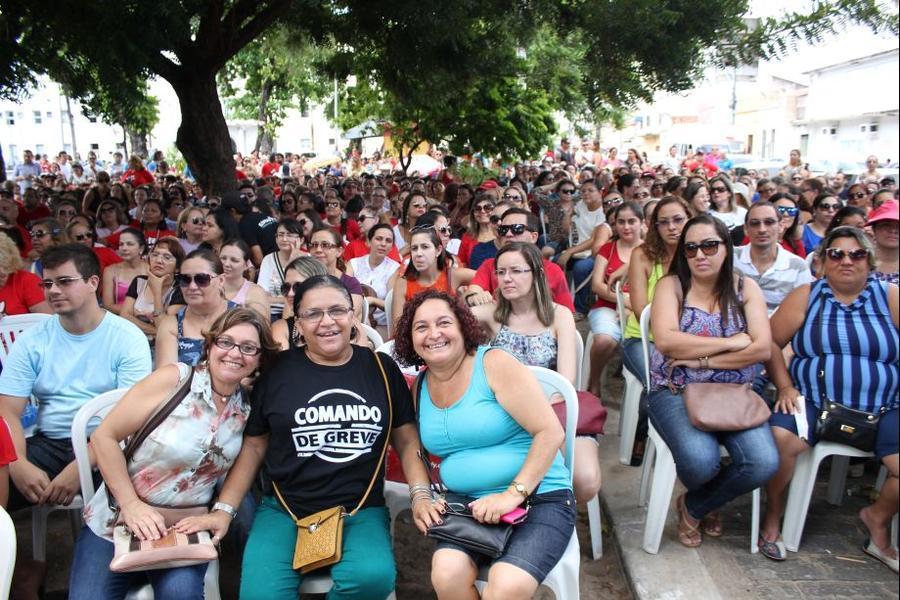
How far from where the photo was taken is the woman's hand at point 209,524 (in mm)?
2504

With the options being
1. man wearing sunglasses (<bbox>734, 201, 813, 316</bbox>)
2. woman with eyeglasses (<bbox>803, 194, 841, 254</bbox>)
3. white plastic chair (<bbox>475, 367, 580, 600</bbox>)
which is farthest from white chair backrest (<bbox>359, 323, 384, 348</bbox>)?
woman with eyeglasses (<bbox>803, 194, 841, 254</bbox>)

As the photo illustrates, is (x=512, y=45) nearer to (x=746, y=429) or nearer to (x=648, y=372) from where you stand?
(x=648, y=372)

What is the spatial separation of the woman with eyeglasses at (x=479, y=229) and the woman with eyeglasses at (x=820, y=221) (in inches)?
102

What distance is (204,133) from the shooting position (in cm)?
892

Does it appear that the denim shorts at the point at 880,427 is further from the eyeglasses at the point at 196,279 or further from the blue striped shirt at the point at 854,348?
the eyeglasses at the point at 196,279

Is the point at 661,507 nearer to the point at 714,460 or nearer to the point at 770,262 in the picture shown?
the point at 714,460

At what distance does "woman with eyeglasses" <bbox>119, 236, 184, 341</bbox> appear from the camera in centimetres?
455

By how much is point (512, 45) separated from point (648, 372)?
15.9ft

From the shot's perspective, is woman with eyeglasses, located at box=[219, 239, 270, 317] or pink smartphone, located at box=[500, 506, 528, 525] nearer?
pink smartphone, located at box=[500, 506, 528, 525]

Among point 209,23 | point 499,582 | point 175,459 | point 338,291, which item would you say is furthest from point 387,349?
point 209,23

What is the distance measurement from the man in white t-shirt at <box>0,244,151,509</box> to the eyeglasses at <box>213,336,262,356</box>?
795 millimetres

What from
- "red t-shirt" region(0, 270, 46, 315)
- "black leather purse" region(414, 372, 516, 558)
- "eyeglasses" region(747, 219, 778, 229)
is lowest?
"black leather purse" region(414, 372, 516, 558)

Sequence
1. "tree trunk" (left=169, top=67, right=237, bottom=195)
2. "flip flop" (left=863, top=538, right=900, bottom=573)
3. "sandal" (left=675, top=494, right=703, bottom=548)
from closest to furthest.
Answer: "flip flop" (left=863, top=538, right=900, bottom=573)
"sandal" (left=675, top=494, right=703, bottom=548)
"tree trunk" (left=169, top=67, right=237, bottom=195)

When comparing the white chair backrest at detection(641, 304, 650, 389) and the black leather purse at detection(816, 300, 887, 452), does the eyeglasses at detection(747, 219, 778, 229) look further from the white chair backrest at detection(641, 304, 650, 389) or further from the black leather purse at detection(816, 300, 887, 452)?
the black leather purse at detection(816, 300, 887, 452)
